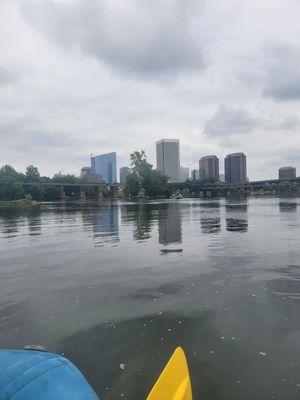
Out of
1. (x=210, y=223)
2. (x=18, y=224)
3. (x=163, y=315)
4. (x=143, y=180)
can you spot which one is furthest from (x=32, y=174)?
(x=163, y=315)

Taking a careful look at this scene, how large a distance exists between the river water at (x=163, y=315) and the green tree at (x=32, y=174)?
16804 centimetres

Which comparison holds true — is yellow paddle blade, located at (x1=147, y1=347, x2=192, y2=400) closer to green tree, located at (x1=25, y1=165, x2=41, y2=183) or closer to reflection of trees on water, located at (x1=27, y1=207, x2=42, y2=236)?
reflection of trees on water, located at (x1=27, y1=207, x2=42, y2=236)

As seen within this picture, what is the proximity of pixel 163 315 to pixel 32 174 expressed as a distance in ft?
588

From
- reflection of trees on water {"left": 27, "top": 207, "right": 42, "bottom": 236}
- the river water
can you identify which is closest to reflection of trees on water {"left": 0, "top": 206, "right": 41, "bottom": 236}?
reflection of trees on water {"left": 27, "top": 207, "right": 42, "bottom": 236}

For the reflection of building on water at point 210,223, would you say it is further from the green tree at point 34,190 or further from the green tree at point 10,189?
the green tree at point 34,190

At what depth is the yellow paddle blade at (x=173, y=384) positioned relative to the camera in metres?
3.86

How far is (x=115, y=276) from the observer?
36.6 ft

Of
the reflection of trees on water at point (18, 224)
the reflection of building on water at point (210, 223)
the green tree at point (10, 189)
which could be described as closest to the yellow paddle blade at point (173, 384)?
the reflection of building on water at point (210, 223)

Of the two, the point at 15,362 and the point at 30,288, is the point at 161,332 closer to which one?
the point at 15,362

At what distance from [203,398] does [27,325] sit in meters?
4.36

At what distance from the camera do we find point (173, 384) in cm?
407

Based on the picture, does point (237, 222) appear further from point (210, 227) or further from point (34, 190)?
point (34, 190)

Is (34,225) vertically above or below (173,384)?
below

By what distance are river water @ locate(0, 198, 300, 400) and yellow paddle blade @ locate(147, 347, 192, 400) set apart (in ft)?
2.67
